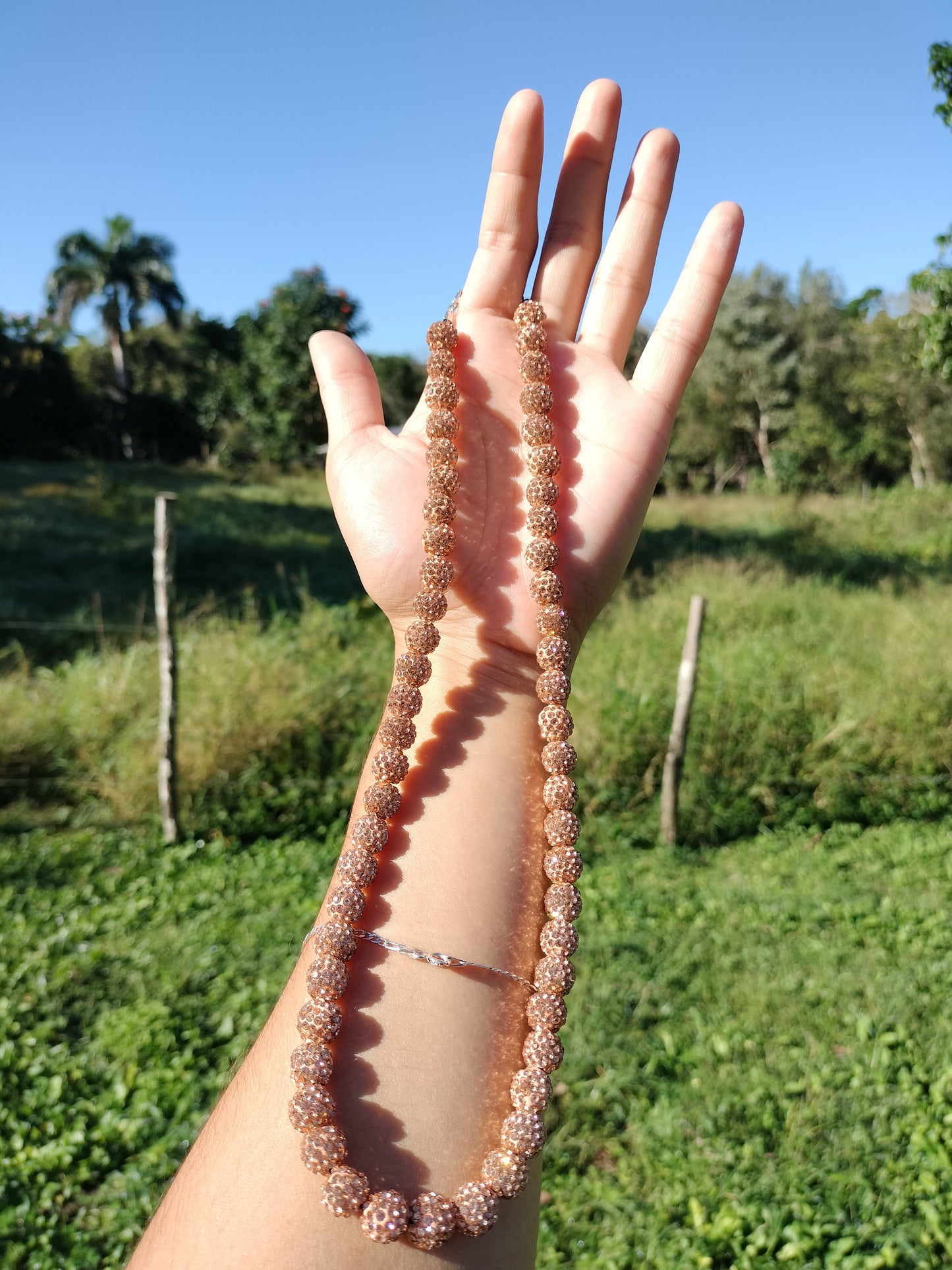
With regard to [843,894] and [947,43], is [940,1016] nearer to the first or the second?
[843,894]

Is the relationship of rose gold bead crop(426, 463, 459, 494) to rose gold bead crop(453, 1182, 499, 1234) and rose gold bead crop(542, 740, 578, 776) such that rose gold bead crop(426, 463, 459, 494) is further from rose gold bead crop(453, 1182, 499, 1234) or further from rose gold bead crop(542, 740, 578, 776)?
rose gold bead crop(453, 1182, 499, 1234)

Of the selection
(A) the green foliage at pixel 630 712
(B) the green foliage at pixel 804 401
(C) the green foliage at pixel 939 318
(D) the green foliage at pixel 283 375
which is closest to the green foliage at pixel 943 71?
(C) the green foliage at pixel 939 318

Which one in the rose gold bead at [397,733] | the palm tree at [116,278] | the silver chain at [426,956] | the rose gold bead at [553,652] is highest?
the palm tree at [116,278]

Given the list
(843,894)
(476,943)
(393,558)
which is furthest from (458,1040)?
(843,894)

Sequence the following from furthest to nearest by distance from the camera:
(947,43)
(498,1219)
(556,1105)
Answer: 1. (947,43)
2. (556,1105)
3. (498,1219)

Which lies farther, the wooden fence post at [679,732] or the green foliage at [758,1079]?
the wooden fence post at [679,732]

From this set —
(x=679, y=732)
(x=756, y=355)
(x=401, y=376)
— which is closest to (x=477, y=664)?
(x=679, y=732)

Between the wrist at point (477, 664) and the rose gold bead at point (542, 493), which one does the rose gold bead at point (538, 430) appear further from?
the wrist at point (477, 664)
